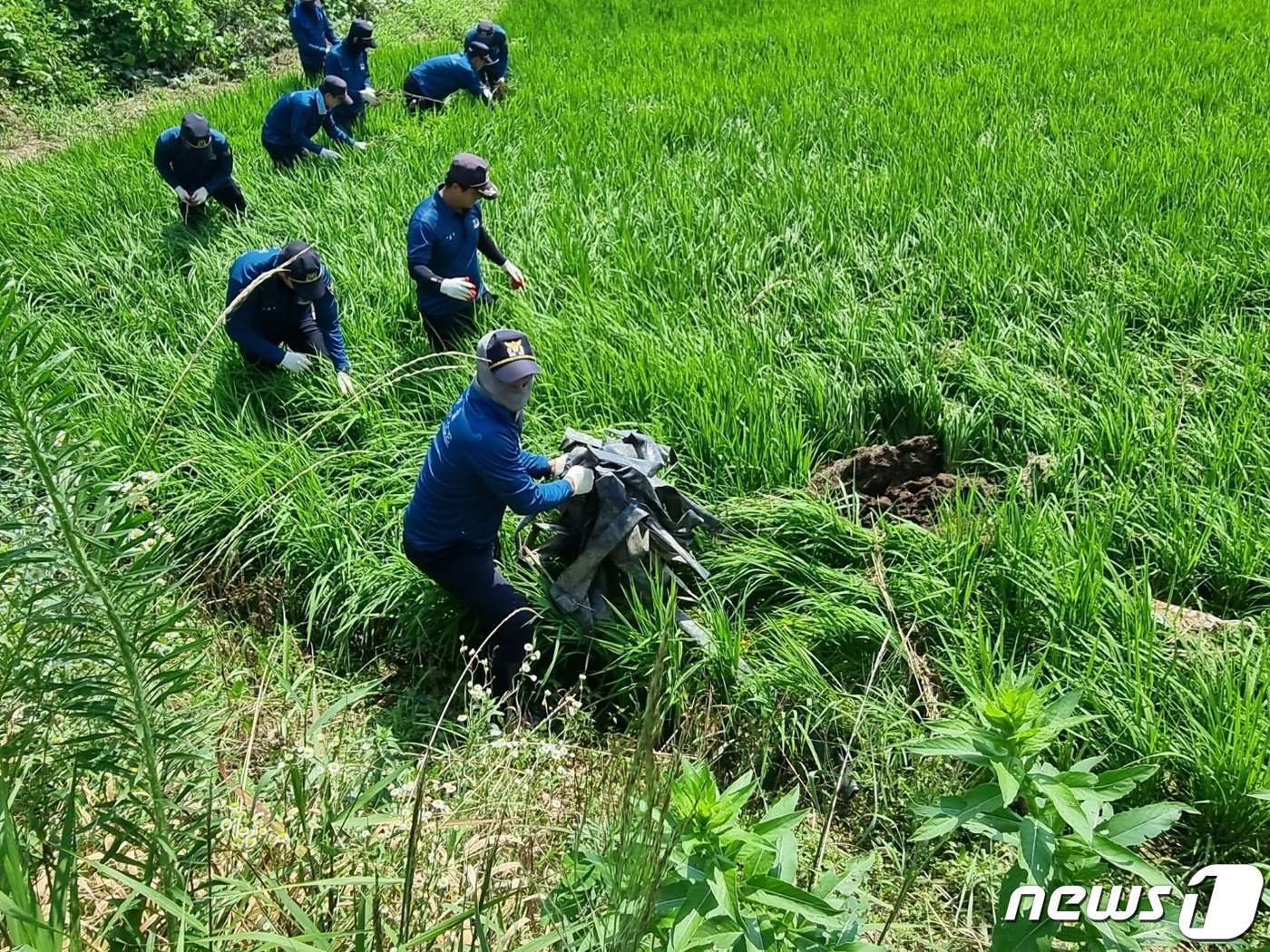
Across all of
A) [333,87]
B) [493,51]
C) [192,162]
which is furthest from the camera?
[493,51]

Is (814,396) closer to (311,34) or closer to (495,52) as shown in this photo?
(495,52)

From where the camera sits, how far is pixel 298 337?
432 centimetres

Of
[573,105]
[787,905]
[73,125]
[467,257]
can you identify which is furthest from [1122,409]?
[73,125]

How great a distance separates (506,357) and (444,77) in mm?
6280

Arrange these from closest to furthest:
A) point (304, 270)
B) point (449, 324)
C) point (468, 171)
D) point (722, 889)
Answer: point (722, 889), point (304, 270), point (468, 171), point (449, 324)

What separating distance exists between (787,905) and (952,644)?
4.96ft

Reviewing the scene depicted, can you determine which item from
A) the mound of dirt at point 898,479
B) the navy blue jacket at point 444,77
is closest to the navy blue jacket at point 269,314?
the mound of dirt at point 898,479

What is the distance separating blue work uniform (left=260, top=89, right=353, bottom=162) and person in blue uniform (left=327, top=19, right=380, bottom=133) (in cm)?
92

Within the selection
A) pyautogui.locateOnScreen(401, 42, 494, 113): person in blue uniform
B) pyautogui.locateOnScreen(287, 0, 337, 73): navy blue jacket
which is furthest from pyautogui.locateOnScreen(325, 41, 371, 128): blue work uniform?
pyautogui.locateOnScreen(287, 0, 337, 73): navy blue jacket

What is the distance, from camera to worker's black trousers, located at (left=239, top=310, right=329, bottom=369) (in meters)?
4.21

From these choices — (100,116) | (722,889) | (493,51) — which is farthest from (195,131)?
(100,116)

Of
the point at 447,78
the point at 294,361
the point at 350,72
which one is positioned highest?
the point at 350,72

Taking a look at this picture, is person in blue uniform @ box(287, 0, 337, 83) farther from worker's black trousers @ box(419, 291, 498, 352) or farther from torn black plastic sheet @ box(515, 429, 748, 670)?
torn black plastic sheet @ box(515, 429, 748, 670)

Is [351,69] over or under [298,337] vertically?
over
